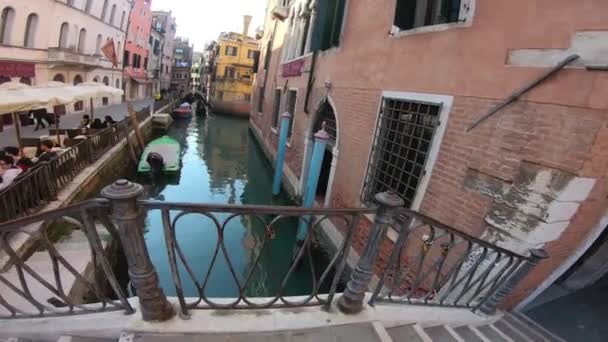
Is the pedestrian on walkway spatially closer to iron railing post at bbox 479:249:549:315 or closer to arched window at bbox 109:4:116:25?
arched window at bbox 109:4:116:25

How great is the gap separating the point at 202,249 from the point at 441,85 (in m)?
5.55

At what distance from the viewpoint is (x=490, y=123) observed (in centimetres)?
302

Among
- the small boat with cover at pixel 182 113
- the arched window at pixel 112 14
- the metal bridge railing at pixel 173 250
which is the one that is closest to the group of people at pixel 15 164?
the metal bridge railing at pixel 173 250

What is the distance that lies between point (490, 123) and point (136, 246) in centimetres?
335

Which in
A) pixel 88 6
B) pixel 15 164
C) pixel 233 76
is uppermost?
pixel 88 6

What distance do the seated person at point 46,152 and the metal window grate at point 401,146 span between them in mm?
5744

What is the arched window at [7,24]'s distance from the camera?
34.5ft

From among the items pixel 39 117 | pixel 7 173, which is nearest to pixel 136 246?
pixel 7 173

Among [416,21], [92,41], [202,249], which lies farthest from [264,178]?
[92,41]

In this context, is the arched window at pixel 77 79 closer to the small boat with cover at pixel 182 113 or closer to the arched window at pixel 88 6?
the arched window at pixel 88 6

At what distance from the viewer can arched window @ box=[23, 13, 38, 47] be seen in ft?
38.4

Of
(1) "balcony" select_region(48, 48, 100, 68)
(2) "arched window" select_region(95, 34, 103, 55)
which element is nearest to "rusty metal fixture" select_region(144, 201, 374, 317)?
(1) "balcony" select_region(48, 48, 100, 68)

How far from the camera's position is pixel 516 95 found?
2.75 m

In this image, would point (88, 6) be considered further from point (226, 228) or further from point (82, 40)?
point (226, 228)
